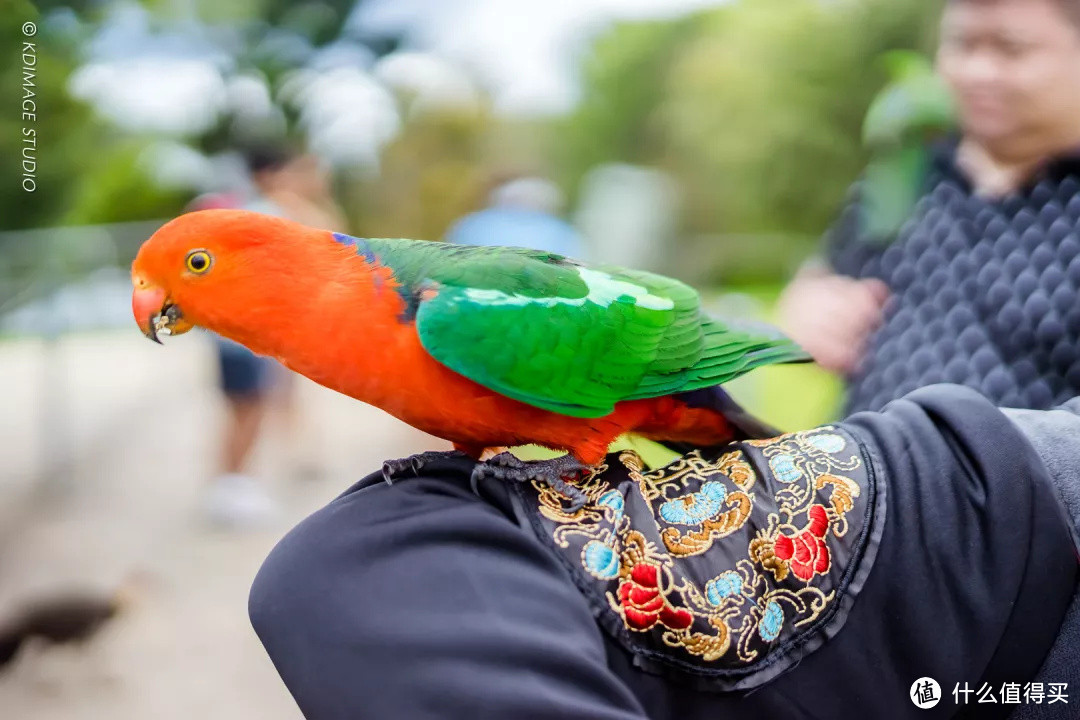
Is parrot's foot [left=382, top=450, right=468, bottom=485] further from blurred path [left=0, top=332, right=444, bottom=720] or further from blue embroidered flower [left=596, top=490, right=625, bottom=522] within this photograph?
blurred path [left=0, top=332, right=444, bottom=720]

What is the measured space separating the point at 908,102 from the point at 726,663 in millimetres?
1181

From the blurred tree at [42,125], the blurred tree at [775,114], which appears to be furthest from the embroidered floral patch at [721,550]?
the blurred tree at [775,114]

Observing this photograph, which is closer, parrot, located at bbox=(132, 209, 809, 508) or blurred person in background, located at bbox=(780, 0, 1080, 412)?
parrot, located at bbox=(132, 209, 809, 508)

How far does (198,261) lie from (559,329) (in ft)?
1.32

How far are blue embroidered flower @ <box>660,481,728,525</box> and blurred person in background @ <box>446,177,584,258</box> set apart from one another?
2232 millimetres

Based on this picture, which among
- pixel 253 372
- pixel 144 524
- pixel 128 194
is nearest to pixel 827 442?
pixel 253 372

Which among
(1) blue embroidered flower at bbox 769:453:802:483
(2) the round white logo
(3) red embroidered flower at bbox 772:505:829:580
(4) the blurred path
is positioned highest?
(1) blue embroidered flower at bbox 769:453:802:483

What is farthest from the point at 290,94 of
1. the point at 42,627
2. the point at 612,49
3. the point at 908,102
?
the point at 612,49

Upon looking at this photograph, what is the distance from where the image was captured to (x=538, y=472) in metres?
0.84

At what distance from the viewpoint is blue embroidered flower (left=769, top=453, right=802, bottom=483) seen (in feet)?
2.81

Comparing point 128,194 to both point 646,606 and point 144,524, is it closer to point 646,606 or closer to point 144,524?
point 144,524

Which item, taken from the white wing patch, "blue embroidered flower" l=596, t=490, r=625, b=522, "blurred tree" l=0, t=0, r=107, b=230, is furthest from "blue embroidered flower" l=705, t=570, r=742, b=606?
"blurred tree" l=0, t=0, r=107, b=230

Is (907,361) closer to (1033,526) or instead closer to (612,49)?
(1033,526)

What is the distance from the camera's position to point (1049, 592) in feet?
2.72
